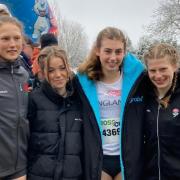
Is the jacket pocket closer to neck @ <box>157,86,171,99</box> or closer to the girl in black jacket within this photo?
the girl in black jacket

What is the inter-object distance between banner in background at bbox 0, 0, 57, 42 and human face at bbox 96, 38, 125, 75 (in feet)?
11.2

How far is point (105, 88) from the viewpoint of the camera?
376 centimetres

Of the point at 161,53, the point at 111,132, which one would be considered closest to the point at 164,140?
the point at 111,132

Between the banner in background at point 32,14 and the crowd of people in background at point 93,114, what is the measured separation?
131 inches

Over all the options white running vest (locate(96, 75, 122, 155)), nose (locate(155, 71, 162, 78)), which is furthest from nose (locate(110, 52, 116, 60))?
nose (locate(155, 71, 162, 78))

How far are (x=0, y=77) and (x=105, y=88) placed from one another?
1042 mm

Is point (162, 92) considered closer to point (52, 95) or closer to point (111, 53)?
point (111, 53)

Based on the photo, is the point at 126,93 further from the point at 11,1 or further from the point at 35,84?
the point at 11,1

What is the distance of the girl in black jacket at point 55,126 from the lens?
339cm

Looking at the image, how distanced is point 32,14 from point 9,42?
12.6 feet

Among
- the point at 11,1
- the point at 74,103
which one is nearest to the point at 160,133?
the point at 74,103

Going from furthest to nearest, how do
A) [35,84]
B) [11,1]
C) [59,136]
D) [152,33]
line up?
1. [152,33]
2. [11,1]
3. [35,84]
4. [59,136]

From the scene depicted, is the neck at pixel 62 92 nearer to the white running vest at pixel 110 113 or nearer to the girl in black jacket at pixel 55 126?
the girl in black jacket at pixel 55 126

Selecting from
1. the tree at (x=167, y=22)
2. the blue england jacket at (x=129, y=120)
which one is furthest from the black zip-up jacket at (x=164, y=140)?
the tree at (x=167, y=22)
